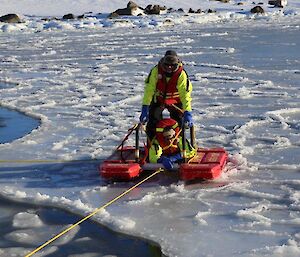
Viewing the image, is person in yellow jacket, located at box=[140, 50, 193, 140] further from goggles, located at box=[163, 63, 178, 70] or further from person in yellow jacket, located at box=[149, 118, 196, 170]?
person in yellow jacket, located at box=[149, 118, 196, 170]

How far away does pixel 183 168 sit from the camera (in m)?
6.05

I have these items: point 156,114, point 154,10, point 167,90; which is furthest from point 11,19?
point 167,90

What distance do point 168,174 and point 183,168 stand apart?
344 millimetres

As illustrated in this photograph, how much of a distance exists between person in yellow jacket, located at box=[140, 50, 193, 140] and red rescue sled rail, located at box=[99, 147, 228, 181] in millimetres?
380

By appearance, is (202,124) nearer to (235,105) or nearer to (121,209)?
(235,105)

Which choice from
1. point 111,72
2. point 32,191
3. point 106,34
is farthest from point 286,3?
point 32,191

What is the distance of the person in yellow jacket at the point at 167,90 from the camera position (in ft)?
20.1

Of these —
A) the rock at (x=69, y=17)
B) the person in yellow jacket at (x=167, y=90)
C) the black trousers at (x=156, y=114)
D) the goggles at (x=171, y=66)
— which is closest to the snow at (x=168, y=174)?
the black trousers at (x=156, y=114)

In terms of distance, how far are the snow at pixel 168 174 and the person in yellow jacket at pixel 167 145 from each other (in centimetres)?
25

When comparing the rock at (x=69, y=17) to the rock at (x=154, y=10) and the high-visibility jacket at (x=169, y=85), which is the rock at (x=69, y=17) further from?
the high-visibility jacket at (x=169, y=85)

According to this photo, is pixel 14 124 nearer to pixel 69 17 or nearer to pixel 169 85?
pixel 169 85

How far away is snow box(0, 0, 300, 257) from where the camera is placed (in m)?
4.90

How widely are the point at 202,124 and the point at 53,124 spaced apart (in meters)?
2.16

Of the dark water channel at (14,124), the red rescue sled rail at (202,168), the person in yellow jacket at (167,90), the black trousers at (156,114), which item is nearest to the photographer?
the red rescue sled rail at (202,168)
